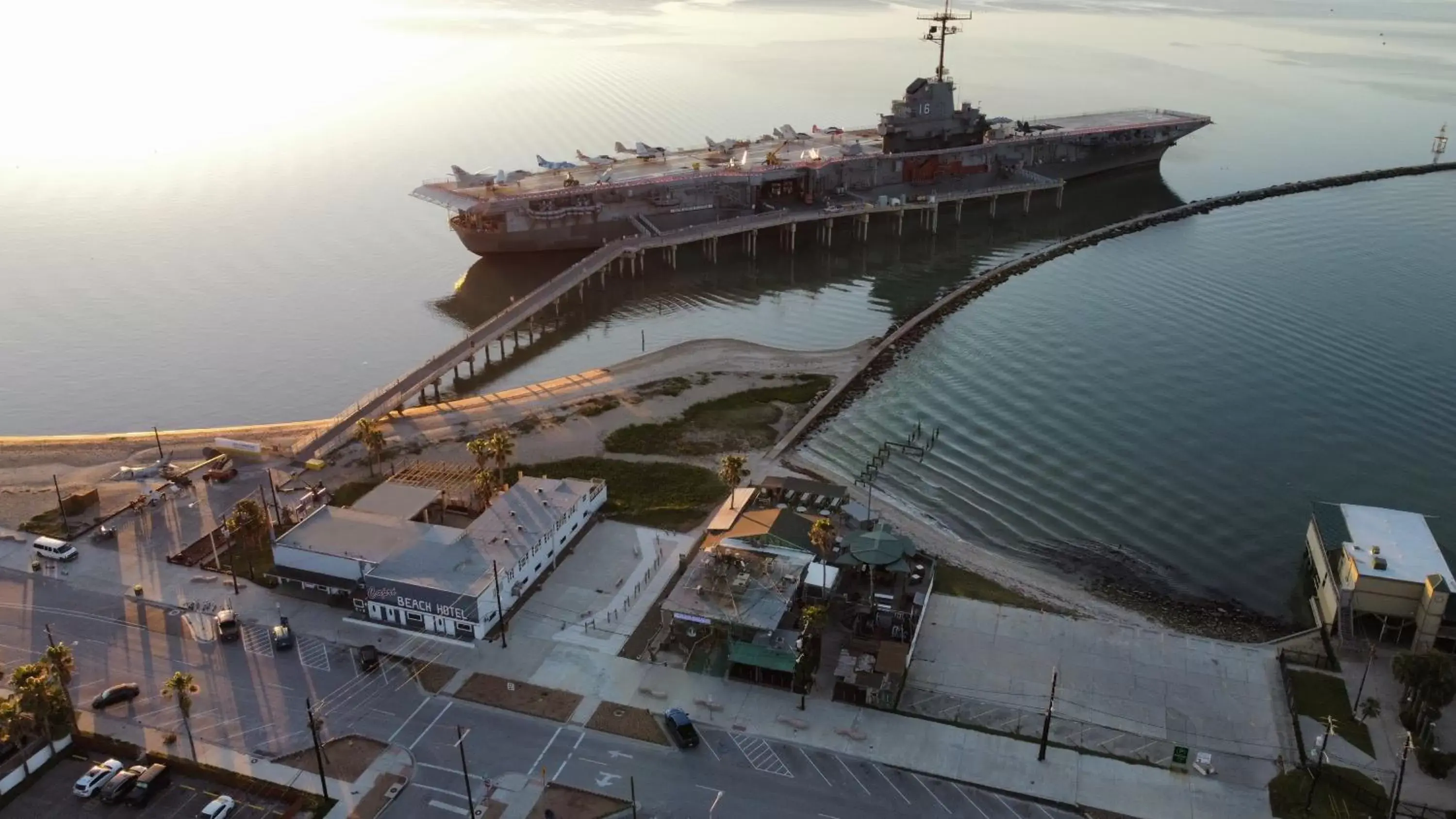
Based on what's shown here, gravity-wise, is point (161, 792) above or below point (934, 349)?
below

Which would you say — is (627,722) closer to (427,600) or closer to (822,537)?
(427,600)

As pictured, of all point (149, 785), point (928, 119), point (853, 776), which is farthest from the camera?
point (928, 119)

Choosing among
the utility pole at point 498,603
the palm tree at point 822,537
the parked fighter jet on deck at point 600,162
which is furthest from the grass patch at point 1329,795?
the parked fighter jet on deck at point 600,162

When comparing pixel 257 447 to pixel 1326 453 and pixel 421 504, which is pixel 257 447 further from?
pixel 1326 453

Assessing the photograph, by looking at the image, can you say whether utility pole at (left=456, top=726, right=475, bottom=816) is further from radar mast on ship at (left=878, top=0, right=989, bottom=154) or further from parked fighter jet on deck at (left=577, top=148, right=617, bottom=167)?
Answer: radar mast on ship at (left=878, top=0, right=989, bottom=154)

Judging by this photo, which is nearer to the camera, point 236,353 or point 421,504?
point 421,504

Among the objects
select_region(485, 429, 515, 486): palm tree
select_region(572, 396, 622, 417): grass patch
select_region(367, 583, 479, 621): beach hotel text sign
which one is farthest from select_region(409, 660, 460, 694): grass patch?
select_region(572, 396, 622, 417): grass patch

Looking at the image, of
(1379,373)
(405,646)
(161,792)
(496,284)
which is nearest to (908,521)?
(405,646)

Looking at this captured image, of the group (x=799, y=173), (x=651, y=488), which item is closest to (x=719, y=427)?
(x=651, y=488)
